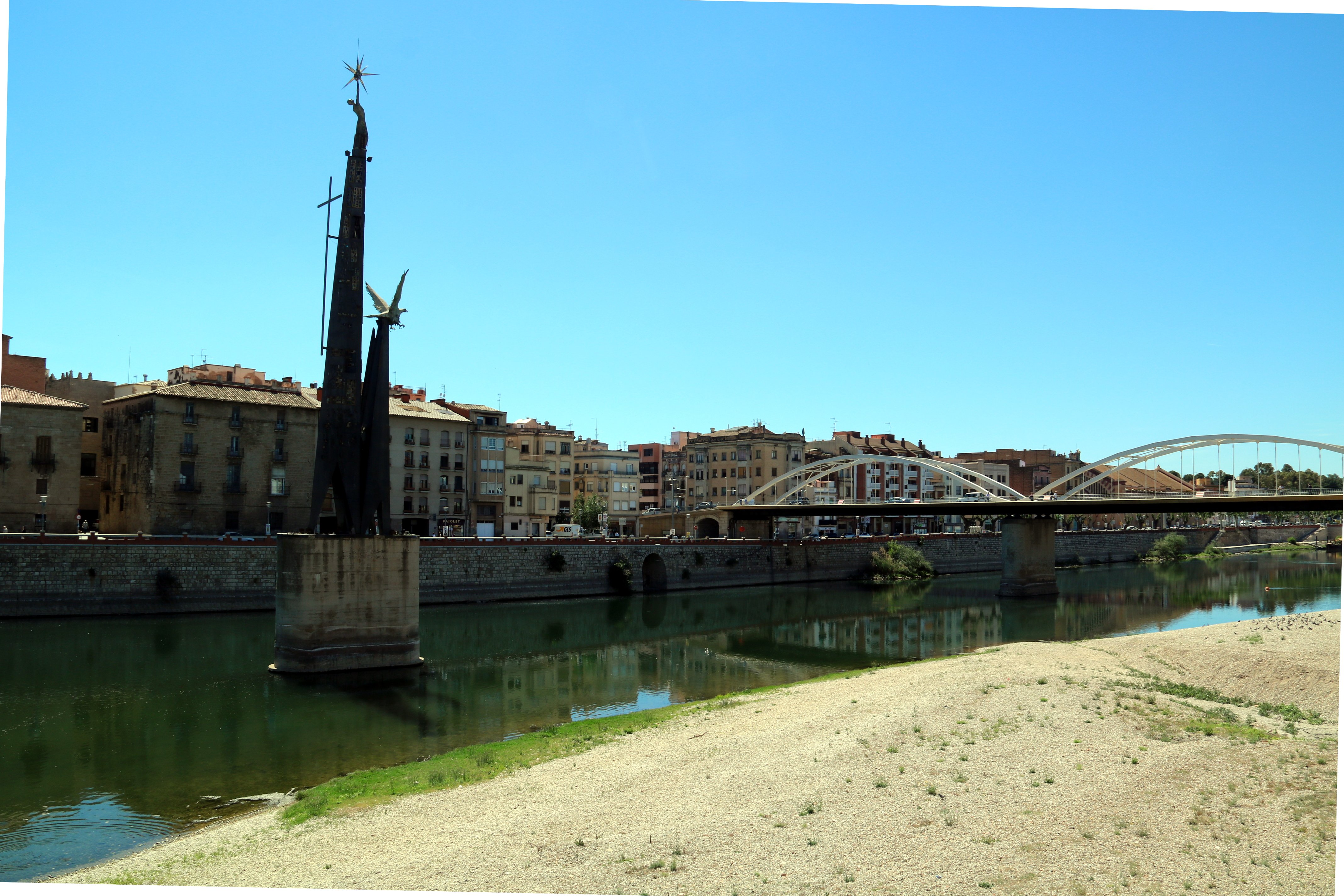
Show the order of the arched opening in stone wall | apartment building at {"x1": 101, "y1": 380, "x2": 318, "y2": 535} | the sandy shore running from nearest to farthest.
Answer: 1. the sandy shore
2. apartment building at {"x1": 101, "y1": 380, "x2": 318, "y2": 535}
3. the arched opening in stone wall

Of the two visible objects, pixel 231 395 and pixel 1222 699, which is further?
pixel 231 395

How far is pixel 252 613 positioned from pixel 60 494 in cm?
1357

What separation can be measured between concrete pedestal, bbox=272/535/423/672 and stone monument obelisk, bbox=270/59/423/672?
0.03 meters

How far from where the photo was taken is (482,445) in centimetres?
7369

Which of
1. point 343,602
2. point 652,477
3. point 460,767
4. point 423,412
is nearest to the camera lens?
point 460,767

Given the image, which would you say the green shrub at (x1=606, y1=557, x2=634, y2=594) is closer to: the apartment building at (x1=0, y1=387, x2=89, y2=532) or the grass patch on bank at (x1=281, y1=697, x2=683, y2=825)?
the apartment building at (x1=0, y1=387, x2=89, y2=532)

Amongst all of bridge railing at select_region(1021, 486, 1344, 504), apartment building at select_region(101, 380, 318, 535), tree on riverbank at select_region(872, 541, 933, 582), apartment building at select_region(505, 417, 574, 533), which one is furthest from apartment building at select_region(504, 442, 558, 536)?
bridge railing at select_region(1021, 486, 1344, 504)

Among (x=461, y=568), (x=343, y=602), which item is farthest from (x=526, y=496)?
(x=343, y=602)

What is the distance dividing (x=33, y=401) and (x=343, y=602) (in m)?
30.4

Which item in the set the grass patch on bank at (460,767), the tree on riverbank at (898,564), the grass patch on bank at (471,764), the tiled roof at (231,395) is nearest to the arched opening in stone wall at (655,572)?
the tree on riverbank at (898,564)

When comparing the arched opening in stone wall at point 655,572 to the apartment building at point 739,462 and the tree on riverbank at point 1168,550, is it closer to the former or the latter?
the apartment building at point 739,462

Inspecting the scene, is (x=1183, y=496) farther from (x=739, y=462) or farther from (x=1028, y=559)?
(x=739, y=462)

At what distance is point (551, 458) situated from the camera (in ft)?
273

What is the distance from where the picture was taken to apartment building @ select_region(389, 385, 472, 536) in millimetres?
67500
